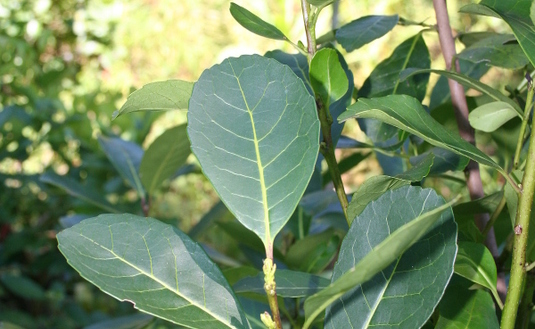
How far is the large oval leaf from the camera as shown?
0.37m

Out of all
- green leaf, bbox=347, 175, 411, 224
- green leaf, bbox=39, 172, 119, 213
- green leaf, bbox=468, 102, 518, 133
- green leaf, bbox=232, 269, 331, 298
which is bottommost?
green leaf, bbox=39, 172, 119, 213

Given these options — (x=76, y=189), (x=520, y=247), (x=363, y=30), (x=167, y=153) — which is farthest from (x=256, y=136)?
Answer: (x=76, y=189)

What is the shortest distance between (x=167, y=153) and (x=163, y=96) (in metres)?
0.42

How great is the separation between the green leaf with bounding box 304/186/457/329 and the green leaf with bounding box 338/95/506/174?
0.05 m

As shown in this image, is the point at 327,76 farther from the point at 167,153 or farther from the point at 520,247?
the point at 167,153

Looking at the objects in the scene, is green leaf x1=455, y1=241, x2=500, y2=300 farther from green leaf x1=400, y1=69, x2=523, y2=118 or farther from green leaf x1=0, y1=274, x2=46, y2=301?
green leaf x1=0, y1=274, x2=46, y2=301

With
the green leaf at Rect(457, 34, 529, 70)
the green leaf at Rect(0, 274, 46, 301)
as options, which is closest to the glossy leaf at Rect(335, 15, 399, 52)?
the green leaf at Rect(457, 34, 529, 70)

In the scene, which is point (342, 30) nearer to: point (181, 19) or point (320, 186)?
point (320, 186)

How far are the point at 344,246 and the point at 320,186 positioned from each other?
0.47 metres

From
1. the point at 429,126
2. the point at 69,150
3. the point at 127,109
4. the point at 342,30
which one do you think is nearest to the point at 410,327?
the point at 429,126

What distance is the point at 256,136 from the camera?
41cm

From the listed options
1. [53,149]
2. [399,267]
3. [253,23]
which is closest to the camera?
[399,267]

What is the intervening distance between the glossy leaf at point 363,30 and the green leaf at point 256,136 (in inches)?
9.7

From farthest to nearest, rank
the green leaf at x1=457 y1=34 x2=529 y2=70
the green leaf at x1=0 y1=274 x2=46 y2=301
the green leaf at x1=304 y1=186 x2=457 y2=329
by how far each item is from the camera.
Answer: the green leaf at x1=0 y1=274 x2=46 y2=301 < the green leaf at x1=457 y1=34 x2=529 y2=70 < the green leaf at x1=304 y1=186 x2=457 y2=329
